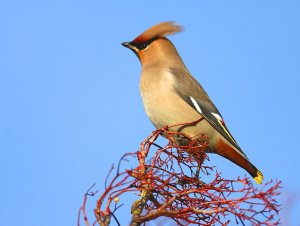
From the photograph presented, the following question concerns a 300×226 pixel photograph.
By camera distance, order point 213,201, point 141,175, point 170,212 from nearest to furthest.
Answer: point 170,212 → point 141,175 → point 213,201

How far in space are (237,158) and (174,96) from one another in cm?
70

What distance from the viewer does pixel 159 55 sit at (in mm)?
4965

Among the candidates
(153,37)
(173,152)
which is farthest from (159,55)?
(173,152)

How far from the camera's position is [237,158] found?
177 inches

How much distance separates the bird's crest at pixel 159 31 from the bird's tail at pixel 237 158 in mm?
1106

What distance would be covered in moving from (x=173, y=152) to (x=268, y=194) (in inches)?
23.2

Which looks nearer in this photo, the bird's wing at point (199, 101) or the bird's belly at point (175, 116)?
the bird's belly at point (175, 116)

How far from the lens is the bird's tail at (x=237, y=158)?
4488mm

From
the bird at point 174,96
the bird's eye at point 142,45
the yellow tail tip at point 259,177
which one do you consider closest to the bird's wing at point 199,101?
the bird at point 174,96

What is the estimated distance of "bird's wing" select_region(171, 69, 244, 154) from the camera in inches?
182

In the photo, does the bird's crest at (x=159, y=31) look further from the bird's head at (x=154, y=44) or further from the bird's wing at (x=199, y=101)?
the bird's wing at (x=199, y=101)

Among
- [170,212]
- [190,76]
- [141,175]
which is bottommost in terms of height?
[170,212]

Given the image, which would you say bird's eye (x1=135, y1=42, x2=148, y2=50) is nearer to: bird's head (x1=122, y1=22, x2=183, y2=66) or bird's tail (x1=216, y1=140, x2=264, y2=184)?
bird's head (x1=122, y1=22, x2=183, y2=66)

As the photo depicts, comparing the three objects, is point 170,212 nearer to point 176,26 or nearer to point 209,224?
point 209,224
